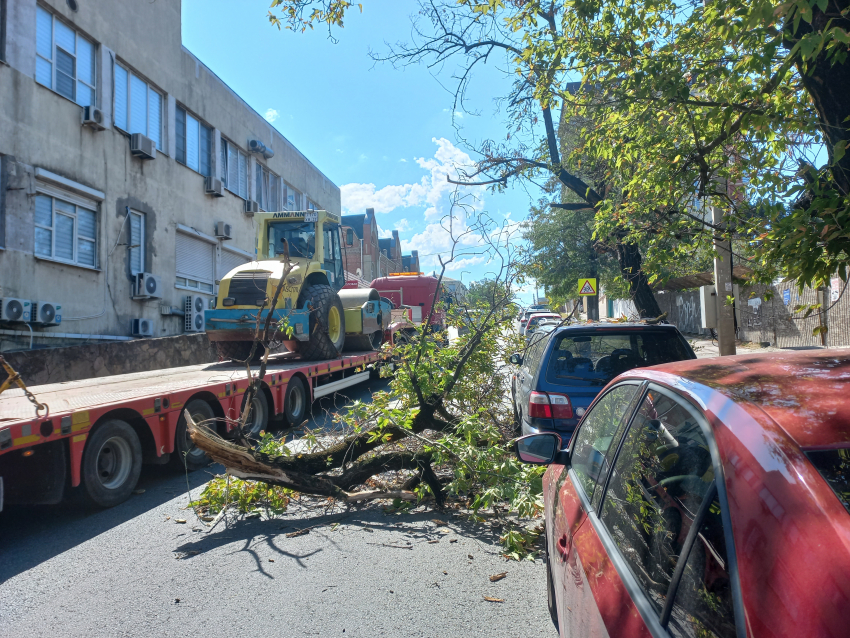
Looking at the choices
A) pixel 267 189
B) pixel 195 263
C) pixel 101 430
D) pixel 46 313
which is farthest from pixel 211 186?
pixel 101 430

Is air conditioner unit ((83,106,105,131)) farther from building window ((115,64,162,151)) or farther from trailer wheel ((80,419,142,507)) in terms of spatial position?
trailer wheel ((80,419,142,507))

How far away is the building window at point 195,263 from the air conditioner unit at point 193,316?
0.55 meters

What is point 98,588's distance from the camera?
3670 millimetres

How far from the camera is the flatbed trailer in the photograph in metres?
4.60

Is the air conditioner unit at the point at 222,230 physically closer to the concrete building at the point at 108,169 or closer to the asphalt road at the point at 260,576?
the concrete building at the point at 108,169

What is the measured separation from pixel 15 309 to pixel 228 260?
968 cm

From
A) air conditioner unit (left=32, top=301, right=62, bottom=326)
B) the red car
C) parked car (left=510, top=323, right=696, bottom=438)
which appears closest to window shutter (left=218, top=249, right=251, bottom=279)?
air conditioner unit (left=32, top=301, right=62, bottom=326)

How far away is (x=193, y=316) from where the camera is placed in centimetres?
1731

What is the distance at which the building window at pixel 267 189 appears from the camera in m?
24.0

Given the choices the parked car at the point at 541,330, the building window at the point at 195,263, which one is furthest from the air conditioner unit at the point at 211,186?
the parked car at the point at 541,330

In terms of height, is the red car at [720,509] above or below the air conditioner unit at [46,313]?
below

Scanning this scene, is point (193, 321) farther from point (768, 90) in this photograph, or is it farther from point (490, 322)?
point (768, 90)

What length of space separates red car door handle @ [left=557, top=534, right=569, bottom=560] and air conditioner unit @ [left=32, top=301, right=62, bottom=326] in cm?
1262

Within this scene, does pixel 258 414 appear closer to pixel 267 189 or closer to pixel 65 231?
pixel 65 231
